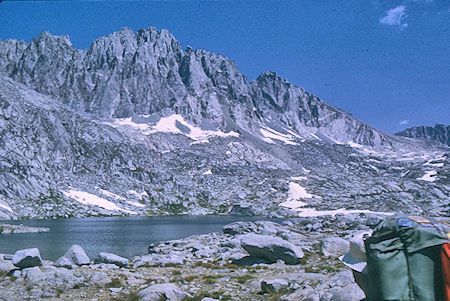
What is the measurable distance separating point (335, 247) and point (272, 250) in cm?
804

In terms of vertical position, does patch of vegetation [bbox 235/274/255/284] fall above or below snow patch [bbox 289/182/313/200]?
below

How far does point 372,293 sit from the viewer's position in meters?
6.88

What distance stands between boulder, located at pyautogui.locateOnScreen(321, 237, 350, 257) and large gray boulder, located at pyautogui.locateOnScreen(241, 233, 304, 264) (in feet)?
15.2

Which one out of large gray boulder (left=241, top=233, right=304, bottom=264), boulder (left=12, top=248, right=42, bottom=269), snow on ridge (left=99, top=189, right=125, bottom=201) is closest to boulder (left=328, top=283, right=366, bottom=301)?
large gray boulder (left=241, top=233, right=304, bottom=264)

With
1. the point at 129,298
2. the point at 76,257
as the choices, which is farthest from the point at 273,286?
the point at 76,257

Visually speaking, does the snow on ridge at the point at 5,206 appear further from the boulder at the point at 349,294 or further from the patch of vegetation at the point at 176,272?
the boulder at the point at 349,294

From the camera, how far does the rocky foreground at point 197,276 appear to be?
614 inches

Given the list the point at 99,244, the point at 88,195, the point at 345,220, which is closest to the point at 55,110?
the point at 88,195

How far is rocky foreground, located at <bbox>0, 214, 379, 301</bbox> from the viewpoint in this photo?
15.6 meters

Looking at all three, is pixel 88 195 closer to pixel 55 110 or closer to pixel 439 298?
pixel 55 110

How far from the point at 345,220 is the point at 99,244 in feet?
153

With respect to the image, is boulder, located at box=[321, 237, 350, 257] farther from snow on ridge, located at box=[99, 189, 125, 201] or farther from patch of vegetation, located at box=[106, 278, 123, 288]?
snow on ridge, located at box=[99, 189, 125, 201]

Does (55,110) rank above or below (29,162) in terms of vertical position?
above

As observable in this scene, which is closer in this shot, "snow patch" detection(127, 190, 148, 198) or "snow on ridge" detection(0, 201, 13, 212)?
"snow on ridge" detection(0, 201, 13, 212)
